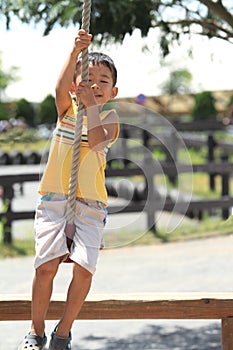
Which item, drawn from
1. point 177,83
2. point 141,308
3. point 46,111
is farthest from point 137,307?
point 177,83

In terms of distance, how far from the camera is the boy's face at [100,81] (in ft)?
9.35

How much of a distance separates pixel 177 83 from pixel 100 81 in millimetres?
45604

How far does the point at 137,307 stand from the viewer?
3248 mm

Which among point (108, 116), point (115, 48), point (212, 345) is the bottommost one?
point (212, 345)

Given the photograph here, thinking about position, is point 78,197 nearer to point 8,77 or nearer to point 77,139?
point 77,139

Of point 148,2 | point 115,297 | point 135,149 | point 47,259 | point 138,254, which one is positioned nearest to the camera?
point 47,259

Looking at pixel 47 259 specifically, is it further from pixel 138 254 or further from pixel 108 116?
pixel 138 254

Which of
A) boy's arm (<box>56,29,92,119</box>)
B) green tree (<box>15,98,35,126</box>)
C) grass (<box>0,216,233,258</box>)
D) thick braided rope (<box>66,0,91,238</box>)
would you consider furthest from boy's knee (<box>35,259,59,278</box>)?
green tree (<box>15,98,35,126</box>)

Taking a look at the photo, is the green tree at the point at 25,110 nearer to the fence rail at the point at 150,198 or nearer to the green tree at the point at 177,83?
the green tree at the point at 177,83

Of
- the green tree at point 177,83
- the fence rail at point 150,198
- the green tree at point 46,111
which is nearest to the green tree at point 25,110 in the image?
the green tree at point 46,111

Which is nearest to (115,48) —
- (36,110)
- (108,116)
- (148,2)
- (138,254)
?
(148,2)

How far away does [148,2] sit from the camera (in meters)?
4.49

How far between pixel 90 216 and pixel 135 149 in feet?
40.9

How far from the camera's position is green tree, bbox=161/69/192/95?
47.2m
